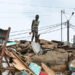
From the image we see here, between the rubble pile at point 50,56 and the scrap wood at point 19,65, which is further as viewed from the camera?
the rubble pile at point 50,56

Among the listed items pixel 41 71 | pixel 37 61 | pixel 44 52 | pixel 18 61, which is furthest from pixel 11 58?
pixel 44 52

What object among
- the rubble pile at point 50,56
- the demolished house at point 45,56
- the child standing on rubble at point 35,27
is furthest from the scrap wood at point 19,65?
the child standing on rubble at point 35,27

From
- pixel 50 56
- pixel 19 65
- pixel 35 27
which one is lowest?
pixel 50 56

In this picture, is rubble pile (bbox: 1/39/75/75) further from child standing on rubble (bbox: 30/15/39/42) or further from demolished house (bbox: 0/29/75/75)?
child standing on rubble (bbox: 30/15/39/42)

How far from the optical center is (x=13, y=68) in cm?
1304

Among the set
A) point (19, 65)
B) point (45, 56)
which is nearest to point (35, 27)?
point (45, 56)

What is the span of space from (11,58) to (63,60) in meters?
6.21

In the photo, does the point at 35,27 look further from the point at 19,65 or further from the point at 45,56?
the point at 19,65

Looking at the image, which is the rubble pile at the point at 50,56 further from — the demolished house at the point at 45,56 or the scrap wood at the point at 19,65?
the scrap wood at the point at 19,65

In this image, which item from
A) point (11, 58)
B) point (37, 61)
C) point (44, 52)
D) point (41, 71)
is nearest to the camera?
point (11, 58)

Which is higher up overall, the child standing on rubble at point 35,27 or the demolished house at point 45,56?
the child standing on rubble at point 35,27

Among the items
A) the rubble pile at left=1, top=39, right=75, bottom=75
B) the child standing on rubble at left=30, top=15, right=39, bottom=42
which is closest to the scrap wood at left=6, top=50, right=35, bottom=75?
the rubble pile at left=1, top=39, right=75, bottom=75

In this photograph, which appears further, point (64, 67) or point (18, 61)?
point (64, 67)

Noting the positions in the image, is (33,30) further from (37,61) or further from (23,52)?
(37,61)
